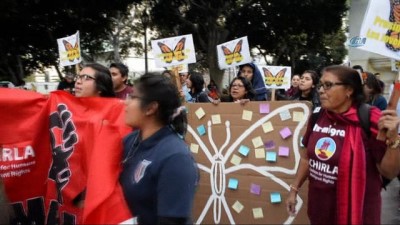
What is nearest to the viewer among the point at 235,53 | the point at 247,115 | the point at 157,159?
the point at 157,159

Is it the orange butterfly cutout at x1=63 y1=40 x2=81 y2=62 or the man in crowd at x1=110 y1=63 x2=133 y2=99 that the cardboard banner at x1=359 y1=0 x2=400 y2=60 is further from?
the orange butterfly cutout at x1=63 y1=40 x2=81 y2=62

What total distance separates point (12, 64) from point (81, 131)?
2234 centimetres

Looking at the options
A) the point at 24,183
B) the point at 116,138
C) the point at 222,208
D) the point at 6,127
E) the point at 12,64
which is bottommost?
the point at 12,64

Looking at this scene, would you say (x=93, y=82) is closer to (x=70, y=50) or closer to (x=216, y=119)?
(x=216, y=119)

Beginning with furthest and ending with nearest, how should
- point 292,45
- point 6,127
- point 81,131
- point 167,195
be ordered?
point 292,45
point 6,127
point 81,131
point 167,195

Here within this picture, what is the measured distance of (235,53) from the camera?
22.3 ft

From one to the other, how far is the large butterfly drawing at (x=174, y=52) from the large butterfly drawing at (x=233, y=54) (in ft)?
2.59

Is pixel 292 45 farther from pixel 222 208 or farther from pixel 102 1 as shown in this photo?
pixel 222 208

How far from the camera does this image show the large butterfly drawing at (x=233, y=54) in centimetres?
679

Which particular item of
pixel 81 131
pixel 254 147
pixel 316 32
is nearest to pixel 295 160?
pixel 254 147

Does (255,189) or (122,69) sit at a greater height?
(122,69)

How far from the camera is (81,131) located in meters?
3.32

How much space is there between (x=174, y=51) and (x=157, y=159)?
4.50 m

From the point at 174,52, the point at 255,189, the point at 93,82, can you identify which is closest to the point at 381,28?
the point at 255,189
